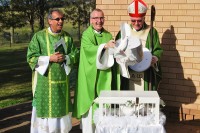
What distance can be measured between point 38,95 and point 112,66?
45.3 inches

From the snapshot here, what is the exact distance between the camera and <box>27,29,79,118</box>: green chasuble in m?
4.58

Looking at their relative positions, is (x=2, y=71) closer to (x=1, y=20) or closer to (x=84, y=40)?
(x=1, y=20)

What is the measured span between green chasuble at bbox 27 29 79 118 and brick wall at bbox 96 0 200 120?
5.94ft

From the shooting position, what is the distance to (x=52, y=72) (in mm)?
4613

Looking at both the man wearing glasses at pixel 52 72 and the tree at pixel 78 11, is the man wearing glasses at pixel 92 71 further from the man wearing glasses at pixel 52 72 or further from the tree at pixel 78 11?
the tree at pixel 78 11

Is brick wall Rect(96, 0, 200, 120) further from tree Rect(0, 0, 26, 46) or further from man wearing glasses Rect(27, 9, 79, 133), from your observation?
tree Rect(0, 0, 26, 46)

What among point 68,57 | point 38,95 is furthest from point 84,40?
point 38,95

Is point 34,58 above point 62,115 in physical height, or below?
above

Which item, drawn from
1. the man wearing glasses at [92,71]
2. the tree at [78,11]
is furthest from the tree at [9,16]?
the man wearing glasses at [92,71]

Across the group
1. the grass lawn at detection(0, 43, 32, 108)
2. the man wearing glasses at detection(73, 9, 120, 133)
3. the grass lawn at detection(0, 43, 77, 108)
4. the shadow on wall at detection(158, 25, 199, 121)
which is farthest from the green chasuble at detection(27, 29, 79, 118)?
the grass lawn at detection(0, 43, 32, 108)

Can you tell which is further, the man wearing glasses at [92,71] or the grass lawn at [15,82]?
the grass lawn at [15,82]

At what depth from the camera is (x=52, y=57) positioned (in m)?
4.45

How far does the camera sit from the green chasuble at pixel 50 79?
458 centimetres

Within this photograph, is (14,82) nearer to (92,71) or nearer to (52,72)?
(52,72)
